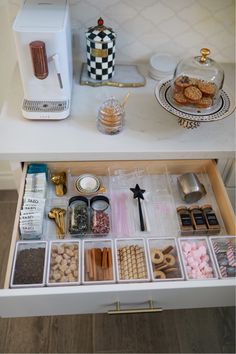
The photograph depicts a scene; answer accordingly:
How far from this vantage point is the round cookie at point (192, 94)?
0.98m

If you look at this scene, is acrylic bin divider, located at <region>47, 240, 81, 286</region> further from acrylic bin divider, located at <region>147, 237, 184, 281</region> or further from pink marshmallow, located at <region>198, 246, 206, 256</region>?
pink marshmallow, located at <region>198, 246, 206, 256</region>

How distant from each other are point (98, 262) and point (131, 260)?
0.09m

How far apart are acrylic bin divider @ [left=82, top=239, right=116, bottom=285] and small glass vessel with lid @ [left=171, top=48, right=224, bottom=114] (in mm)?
492

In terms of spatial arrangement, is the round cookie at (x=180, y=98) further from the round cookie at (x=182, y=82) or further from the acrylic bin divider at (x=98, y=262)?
the acrylic bin divider at (x=98, y=262)

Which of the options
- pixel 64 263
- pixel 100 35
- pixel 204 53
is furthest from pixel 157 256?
pixel 100 35

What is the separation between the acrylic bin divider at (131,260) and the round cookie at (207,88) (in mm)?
508

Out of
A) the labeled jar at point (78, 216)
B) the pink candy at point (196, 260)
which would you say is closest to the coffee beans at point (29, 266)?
the labeled jar at point (78, 216)

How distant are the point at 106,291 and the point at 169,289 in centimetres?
16

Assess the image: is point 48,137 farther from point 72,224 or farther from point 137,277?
point 137,277

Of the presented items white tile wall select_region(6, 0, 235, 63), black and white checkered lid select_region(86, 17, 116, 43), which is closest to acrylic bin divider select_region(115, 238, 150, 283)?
black and white checkered lid select_region(86, 17, 116, 43)

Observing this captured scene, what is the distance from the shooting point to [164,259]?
89 cm

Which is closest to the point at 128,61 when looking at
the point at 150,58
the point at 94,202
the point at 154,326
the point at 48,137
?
the point at 150,58

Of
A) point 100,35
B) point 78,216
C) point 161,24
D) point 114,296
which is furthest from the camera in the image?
point 161,24

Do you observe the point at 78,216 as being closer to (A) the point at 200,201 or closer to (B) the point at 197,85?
(A) the point at 200,201
